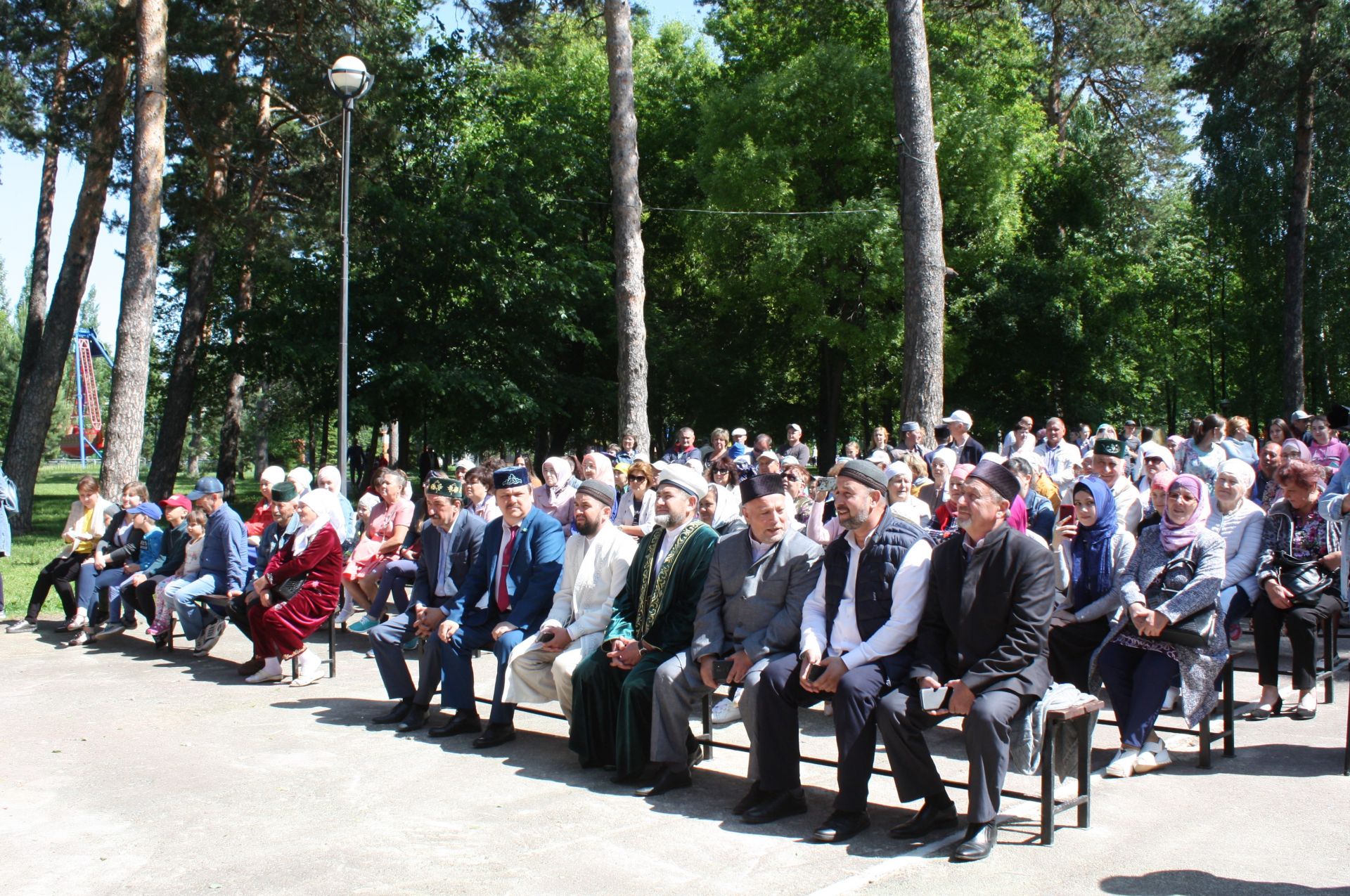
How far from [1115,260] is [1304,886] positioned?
29.3 meters

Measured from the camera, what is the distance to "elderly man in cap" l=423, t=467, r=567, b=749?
707cm

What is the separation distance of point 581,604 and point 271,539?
13.1ft

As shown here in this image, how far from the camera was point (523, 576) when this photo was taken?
728 cm

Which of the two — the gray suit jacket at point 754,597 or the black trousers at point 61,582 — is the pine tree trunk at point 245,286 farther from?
the gray suit jacket at point 754,597

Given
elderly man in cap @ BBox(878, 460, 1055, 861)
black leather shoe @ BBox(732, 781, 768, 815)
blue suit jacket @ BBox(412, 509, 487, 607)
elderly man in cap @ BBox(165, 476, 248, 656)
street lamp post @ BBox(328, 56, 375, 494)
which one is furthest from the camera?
street lamp post @ BBox(328, 56, 375, 494)

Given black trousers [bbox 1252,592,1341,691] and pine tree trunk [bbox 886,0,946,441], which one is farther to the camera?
pine tree trunk [bbox 886,0,946,441]

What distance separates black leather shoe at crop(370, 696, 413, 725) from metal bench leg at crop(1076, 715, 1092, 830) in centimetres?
433

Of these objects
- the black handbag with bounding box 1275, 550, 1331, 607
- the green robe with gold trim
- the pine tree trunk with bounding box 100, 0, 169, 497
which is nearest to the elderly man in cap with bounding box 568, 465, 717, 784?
the green robe with gold trim

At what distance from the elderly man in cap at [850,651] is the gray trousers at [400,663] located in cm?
273

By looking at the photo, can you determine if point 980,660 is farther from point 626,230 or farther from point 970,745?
point 626,230

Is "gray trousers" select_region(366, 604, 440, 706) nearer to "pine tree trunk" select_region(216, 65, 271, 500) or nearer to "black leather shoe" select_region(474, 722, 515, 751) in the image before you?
"black leather shoe" select_region(474, 722, 515, 751)

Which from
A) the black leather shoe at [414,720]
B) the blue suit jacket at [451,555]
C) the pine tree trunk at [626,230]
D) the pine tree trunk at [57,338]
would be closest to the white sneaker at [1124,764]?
the blue suit jacket at [451,555]

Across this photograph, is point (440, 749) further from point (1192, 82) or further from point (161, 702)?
point (1192, 82)

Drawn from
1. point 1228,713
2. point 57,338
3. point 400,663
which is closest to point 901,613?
point 1228,713
